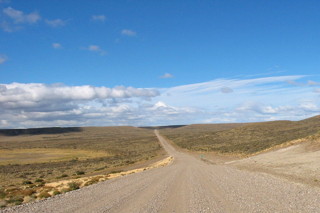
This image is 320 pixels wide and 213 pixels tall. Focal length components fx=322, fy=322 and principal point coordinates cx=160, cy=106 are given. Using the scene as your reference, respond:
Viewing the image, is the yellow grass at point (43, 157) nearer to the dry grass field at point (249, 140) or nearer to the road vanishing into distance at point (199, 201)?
the dry grass field at point (249, 140)

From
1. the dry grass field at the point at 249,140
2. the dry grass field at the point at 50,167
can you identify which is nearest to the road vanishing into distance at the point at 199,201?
the dry grass field at the point at 50,167

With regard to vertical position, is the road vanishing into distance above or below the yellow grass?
above

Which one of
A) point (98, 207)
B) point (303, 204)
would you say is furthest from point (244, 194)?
point (98, 207)

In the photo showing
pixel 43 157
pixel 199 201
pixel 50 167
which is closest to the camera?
pixel 199 201

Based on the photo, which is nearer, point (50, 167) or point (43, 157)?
point (50, 167)

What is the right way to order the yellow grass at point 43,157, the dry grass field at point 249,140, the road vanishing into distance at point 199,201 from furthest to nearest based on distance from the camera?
the yellow grass at point 43,157 < the dry grass field at point 249,140 < the road vanishing into distance at point 199,201

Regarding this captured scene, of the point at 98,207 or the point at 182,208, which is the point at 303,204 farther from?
the point at 98,207

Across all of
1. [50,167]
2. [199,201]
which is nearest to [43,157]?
[50,167]

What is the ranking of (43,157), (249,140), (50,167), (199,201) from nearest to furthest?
(199,201)
(50,167)
(43,157)
(249,140)

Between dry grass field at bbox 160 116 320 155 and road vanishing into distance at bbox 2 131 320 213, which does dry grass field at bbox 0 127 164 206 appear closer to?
road vanishing into distance at bbox 2 131 320 213

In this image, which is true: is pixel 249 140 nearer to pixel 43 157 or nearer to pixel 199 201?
pixel 43 157

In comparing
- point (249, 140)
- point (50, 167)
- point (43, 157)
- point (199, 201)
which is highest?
point (199, 201)

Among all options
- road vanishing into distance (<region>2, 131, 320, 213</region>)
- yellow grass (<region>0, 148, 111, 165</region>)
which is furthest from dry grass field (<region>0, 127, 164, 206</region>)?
road vanishing into distance (<region>2, 131, 320, 213</region>)

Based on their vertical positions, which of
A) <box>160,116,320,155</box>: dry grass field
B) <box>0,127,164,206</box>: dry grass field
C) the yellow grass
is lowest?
the yellow grass
